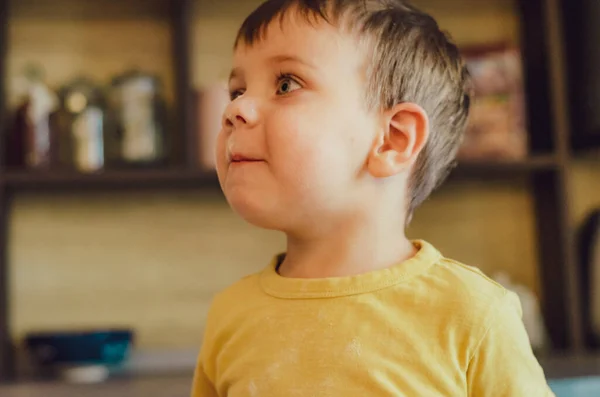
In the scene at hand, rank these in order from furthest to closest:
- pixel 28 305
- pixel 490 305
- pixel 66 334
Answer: pixel 28 305, pixel 66 334, pixel 490 305

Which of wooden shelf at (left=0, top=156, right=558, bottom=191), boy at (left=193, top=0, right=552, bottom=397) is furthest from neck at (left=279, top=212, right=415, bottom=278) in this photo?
wooden shelf at (left=0, top=156, right=558, bottom=191)

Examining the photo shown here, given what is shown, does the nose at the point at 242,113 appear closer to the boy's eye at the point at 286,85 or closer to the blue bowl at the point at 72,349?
the boy's eye at the point at 286,85

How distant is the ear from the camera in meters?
0.81

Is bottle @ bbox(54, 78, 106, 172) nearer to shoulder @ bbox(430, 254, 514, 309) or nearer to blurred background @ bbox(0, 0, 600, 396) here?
blurred background @ bbox(0, 0, 600, 396)

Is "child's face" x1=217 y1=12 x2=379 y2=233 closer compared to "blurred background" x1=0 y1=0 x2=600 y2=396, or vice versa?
"child's face" x1=217 y1=12 x2=379 y2=233

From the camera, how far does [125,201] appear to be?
6.72 feet

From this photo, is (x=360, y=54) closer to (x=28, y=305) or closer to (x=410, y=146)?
(x=410, y=146)

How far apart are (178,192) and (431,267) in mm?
1385

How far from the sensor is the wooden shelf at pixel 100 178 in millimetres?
1788

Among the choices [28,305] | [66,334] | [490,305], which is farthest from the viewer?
[28,305]

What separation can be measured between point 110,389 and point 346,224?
1037 millimetres

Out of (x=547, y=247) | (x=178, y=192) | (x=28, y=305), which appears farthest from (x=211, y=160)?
(x=547, y=247)

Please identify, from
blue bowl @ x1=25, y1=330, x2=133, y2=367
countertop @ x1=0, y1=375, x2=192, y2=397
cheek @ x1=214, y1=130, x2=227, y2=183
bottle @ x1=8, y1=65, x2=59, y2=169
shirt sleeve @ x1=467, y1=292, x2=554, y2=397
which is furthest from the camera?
bottle @ x1=8, y1=65, x2=59, y2=169

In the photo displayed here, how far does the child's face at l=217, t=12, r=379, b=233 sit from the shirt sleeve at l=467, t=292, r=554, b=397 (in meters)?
0.21
